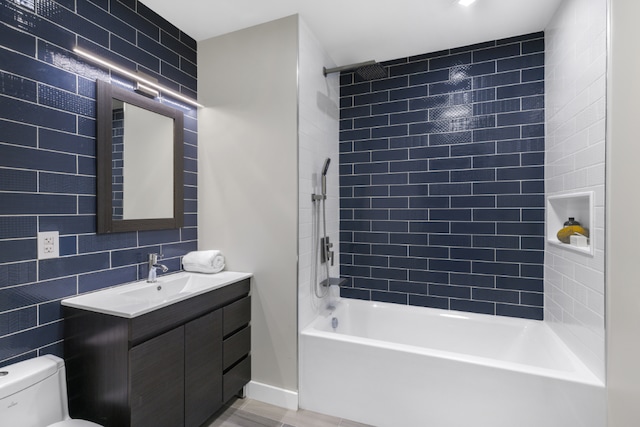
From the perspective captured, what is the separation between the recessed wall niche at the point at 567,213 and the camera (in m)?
1.74

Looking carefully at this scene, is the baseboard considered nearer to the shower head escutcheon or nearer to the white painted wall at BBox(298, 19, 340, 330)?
the white painted wall at BBox(298, 19, 340, 330)

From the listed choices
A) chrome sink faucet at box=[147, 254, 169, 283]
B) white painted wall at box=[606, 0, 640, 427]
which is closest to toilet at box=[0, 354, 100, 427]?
chrome sink faucet at box=[147, 254, 169, 283]

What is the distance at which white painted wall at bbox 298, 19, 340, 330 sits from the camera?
2217 mm

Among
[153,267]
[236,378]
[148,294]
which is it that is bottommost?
[236,378]

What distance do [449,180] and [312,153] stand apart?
1.18 m

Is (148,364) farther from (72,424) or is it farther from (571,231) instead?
(571,231)

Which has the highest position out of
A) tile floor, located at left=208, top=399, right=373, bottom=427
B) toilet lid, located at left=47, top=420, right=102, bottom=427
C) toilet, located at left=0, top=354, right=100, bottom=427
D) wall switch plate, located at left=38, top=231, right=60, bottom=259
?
wall switch plate, located at left=38, top=231, right=60, bottom=259

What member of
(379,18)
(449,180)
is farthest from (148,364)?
(379,18)

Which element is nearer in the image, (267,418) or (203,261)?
(267,418)

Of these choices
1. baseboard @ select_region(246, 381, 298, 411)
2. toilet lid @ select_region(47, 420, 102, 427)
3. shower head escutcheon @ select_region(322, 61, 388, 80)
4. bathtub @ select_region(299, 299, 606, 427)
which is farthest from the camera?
shower head escutcheon @ select_region(322, 61, 388, 80)

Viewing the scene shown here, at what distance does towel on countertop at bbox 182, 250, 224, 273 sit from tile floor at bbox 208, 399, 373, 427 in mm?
966

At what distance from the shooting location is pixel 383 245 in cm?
282

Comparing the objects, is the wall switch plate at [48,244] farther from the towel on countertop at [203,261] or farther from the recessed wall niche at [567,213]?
the recessed wall niche at [567,213]

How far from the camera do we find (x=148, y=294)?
1.90 meters
